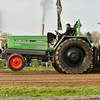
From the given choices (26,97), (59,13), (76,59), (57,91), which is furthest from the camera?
(59,13)

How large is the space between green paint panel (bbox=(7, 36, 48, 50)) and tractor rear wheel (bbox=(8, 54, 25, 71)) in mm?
457

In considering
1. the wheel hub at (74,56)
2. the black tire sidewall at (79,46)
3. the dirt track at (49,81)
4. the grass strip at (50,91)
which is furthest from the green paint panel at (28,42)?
the grass strip at (50,91)

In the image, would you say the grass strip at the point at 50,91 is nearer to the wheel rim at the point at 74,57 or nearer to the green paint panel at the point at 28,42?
the wheel rim at the point at 74,57

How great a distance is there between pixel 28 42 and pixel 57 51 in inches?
53.3

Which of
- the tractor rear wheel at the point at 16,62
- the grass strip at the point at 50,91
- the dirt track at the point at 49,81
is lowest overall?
the grass strip at the point at 50,91

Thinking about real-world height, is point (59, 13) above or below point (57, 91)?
above

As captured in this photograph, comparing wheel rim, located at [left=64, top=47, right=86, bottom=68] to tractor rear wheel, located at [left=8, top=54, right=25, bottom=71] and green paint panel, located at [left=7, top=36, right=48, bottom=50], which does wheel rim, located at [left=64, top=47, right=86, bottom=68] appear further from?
tractor rear wheel, located at [left=8, top=54, right=25, bottom=71]

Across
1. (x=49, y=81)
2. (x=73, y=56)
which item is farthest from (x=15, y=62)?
(x=49, y=81)

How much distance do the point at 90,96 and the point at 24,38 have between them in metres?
5.22

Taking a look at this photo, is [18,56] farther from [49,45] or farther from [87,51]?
[87,51]

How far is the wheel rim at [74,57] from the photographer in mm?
8852

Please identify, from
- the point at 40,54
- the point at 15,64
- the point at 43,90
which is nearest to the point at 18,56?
the point at 15,64

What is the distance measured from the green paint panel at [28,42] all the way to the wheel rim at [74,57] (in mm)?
975

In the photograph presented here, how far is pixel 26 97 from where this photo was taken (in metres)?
4.48
